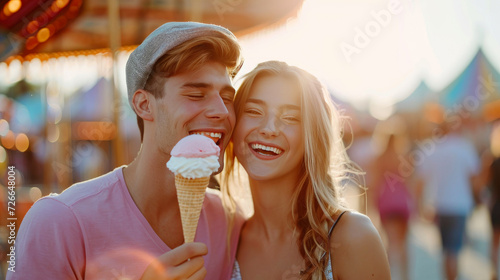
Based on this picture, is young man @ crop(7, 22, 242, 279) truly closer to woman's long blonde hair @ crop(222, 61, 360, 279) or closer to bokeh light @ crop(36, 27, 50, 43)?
woman's long blonde hair @ crop(222, 61, 360, 279)

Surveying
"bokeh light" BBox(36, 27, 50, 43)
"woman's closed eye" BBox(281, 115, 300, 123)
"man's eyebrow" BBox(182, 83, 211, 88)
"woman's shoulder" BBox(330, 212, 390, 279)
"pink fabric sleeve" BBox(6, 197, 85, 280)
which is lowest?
"woman's shoulder" BBox(330, 212, 390, 279)

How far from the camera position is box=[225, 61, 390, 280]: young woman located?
2402 mm

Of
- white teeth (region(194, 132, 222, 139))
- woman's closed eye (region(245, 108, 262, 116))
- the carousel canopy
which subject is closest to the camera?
white teeth (region(194, 132, 222, 139))

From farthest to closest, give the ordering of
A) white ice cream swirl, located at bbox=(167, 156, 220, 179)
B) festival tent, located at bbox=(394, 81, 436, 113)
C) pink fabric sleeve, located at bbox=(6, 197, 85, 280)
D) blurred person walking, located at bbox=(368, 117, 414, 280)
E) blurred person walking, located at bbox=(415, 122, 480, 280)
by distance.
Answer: festival tent, located at bbox=(394, 81, 436, 113), blurred person walking, located at bbox=(368, 117, 414, 280), blurred person walking, located at bbox=(415, 122, 480, 280), pink fabric sleeve, located at bbox=(6, 197, 85, 280), white ice cream swirl, located at bbox=(167, 156, 220, 179)

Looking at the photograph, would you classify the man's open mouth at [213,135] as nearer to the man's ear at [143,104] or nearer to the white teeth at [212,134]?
the white teeth at [212,134]

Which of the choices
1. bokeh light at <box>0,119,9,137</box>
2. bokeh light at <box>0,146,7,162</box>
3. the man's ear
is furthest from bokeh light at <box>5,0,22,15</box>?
bokeh light at <box>0,146,7,162</box>

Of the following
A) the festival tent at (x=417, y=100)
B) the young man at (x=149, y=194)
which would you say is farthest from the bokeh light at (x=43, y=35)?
the festival tent at (x=417, y=100)

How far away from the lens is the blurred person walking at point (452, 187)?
18.4 ft

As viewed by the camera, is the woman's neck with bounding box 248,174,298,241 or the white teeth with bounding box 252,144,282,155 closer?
the white teeth with bounding box 252,144,282,155

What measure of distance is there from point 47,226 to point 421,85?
12048mm

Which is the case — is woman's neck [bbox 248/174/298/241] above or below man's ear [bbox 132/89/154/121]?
below

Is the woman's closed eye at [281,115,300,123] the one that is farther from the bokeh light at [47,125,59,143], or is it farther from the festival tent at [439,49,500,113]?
the festival tent at [439,49,500,113]

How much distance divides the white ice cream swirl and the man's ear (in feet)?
2.81

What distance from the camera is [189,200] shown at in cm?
192
